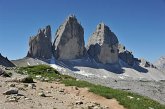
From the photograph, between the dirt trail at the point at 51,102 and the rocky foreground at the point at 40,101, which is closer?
the dirt trail at the point at 51,102

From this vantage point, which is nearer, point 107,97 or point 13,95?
point 13,95

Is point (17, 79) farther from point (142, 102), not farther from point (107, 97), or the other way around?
point (142, 102)

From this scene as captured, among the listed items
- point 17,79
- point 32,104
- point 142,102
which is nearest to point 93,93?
point 142,102

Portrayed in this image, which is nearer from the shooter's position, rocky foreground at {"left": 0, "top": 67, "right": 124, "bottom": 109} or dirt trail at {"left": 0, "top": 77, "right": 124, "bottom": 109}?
dirt trail at {"left": 0, "top": 77, "right": 124, "bottom": 109}

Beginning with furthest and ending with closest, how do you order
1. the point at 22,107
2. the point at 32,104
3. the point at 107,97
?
1. the point at 107,97
2. the point at 32,104
3. the point at 22,107

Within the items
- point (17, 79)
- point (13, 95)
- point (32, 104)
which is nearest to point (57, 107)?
point (32, 104)

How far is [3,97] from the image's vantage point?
20969 mm

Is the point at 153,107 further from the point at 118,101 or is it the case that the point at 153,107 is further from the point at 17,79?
the point at 17,79

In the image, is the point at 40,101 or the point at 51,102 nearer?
the point at 40,101

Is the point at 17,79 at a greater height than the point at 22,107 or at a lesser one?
greater

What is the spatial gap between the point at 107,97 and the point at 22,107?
1023 cm

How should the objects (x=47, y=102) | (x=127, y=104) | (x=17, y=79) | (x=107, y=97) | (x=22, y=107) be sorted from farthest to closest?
1. (x=17, y=79)
2. (x=107, y=97)
3. (x=127, y=104)
4. (x=47, y=102)
5. (x=22, y=107)

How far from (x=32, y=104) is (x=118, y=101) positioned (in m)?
8.01

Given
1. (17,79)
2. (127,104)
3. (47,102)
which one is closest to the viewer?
(47,102)
